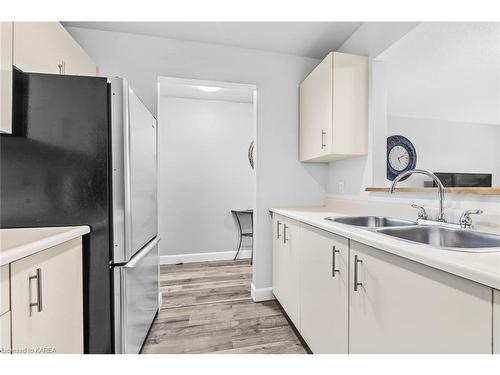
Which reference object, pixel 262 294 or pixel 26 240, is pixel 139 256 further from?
pixel 262 294

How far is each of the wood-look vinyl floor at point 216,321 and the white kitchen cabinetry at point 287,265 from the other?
6.0 inches

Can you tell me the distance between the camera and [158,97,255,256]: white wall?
10.6ft

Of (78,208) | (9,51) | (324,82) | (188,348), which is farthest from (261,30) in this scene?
(188,348)

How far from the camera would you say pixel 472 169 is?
3152 mm

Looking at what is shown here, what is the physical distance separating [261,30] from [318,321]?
2.20 m

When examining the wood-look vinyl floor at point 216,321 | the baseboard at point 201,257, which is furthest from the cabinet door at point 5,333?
the baseboard at point 201,257

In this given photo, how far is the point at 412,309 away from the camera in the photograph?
74cm

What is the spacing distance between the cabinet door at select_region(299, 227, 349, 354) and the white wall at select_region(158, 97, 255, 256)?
2.03 meters

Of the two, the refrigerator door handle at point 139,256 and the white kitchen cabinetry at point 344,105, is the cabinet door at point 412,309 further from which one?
the refrigerator door handle at point 139,256

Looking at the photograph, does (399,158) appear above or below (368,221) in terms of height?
above

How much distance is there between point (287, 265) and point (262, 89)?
1633mm

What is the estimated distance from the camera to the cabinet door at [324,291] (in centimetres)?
110

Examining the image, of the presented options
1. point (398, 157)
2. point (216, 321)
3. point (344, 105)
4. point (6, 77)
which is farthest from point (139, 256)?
point (398, 157)

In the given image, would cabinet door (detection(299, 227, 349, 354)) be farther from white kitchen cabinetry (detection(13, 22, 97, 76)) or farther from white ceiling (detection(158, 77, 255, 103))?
white ceiling (detection(158, 77, 255, 103))
